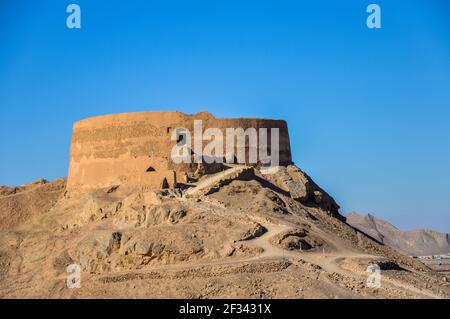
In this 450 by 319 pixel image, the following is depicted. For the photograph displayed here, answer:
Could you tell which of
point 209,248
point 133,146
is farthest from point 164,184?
point 209,248

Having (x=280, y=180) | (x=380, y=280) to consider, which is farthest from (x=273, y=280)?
(x=280, y=180)

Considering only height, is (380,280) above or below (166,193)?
below

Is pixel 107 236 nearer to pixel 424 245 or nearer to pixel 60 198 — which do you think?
pixel 60 198

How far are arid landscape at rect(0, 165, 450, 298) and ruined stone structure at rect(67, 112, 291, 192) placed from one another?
1457 millimetres

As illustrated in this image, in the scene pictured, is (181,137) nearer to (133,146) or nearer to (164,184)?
(133,146)

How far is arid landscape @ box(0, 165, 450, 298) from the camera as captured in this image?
26.3 meters

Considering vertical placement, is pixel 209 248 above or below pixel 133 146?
below

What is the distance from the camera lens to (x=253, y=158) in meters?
40.8

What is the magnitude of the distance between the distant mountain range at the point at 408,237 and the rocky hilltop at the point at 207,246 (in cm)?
3855

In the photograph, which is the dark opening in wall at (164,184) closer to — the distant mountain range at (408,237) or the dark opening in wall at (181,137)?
the dark opening in wall at (181,137)

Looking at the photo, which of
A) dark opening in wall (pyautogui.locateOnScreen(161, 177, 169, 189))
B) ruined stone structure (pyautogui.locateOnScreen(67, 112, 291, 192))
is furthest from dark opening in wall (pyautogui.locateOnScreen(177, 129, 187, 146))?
dark opening in wall (pyautogui.locateOnScreen(161, 177, 169, 189))

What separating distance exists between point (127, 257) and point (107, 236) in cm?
200

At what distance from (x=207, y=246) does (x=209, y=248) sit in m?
0.16

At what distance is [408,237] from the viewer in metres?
79.2
